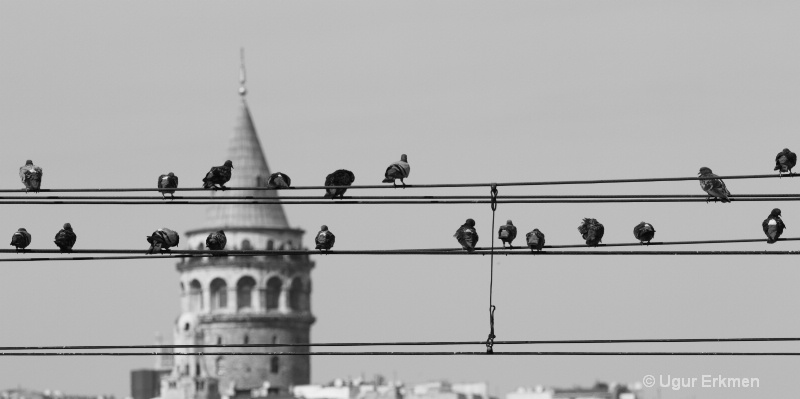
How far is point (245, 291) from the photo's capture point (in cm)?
16962

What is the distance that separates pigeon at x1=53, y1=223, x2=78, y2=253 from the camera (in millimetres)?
43500

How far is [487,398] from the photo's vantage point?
567ft

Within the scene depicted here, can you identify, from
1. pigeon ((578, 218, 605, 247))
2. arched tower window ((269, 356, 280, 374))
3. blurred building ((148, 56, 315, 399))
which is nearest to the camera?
pigeon ((578, 218, 605, 247))

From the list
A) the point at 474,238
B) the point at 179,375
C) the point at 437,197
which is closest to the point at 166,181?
the point at 474,238

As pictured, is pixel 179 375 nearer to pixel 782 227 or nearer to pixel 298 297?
pixel 298 297

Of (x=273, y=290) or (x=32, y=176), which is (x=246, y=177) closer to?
(x=273, y=290)

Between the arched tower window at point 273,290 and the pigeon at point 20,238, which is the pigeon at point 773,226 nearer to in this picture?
the pigeon at point 20,238

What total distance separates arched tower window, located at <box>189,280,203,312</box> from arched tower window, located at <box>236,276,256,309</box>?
7.16ft

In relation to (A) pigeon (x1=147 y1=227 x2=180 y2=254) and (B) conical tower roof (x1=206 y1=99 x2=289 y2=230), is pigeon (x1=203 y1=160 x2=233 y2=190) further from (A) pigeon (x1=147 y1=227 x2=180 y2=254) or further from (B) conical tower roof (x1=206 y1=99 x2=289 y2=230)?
(B) conical tower roof (x1=206 y1=99 x2=289 y2=230)

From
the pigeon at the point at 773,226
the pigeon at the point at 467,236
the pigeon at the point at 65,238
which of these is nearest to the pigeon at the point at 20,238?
the pigeon at the point at 65,238

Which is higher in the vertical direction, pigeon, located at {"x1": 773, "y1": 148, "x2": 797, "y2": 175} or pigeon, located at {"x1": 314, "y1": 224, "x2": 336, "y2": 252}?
pigeon, located at {"x1": 773, "y1": 148, "x2": 797, "y2": 175}

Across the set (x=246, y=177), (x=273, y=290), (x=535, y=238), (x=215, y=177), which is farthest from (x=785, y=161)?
(x=273, y=290)

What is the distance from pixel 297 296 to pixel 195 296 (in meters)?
5.98

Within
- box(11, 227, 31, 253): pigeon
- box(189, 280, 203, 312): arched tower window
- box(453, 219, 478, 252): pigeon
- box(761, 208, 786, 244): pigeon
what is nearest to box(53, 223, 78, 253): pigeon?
box(11, 227, 31, 253): pigeon
